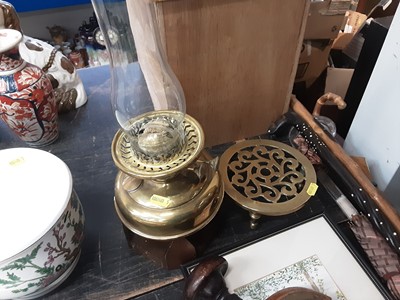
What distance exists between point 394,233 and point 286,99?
0.35 m

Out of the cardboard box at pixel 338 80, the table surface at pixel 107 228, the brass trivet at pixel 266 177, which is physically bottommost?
the cardboard box at pixel 338 80

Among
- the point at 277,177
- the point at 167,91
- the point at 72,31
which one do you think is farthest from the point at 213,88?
the point at 72,31

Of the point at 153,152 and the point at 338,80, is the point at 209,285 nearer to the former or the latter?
the point at 153,152

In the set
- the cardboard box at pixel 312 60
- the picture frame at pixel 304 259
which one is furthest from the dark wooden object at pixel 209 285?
the cardboard box at pixel 312 60

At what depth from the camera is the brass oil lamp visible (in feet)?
1.65

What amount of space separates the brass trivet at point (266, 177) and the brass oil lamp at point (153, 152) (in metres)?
0.06

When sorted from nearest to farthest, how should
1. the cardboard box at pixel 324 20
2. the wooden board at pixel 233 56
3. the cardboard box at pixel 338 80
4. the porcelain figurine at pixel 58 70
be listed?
the wooden board at pixel 233 56, the porcelain figurine at pixel 58 70, the cardboard box at pixel 324 20, the cardboard box at pixel 338 80

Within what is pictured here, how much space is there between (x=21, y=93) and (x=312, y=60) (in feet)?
2.66

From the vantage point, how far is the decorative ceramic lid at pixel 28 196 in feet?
1.41

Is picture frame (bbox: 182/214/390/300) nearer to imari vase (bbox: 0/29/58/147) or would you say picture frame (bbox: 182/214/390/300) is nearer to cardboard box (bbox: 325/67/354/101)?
imari vase (bbox: 0/29/58/147)

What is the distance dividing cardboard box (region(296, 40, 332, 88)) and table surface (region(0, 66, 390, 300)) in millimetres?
465

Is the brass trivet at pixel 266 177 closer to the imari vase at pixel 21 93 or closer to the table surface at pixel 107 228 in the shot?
the table surface at pixel 107 228

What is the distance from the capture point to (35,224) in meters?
0.44

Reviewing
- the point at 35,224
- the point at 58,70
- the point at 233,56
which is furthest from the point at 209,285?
the point at 58,70
